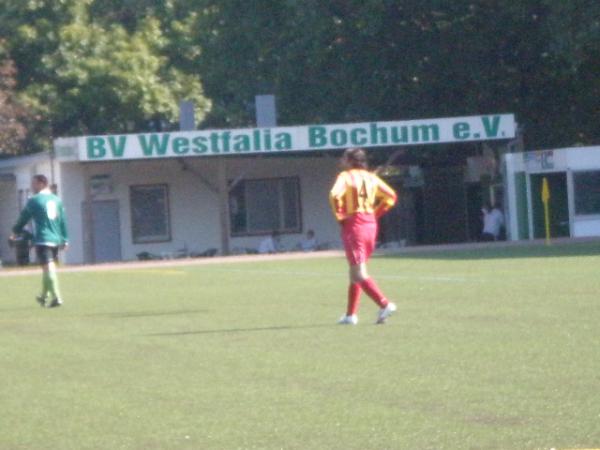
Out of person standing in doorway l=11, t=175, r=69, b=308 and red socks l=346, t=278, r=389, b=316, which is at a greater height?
person standing in doorway l=11, t=175, r=69, b=308

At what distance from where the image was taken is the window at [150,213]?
43.3 m

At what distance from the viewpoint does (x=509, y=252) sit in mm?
32375

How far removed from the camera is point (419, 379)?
10.8 meters

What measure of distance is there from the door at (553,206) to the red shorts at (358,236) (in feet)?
86.7

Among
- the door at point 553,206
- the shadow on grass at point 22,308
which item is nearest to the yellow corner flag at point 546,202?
the door at point 553,206

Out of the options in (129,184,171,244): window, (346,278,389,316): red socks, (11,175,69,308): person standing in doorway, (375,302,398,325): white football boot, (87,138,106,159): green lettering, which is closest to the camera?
(346,278,389,316): red socks

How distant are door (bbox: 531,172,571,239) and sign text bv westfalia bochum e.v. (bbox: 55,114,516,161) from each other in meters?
1.87

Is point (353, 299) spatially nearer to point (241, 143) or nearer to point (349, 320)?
point (349, 320)

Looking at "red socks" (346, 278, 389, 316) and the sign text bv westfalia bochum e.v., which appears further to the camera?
the sign text bv westfalia bochum e.v.

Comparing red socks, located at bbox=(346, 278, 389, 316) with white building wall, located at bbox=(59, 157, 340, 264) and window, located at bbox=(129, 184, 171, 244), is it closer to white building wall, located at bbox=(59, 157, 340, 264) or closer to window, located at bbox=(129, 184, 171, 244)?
white building wall, located at bbox=(59, 157, 340, 264)

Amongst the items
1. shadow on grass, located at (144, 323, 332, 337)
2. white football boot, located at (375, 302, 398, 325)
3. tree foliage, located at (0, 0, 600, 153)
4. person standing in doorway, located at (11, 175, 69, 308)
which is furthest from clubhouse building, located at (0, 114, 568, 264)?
white football boot, located at (375, 302, 398, 325)

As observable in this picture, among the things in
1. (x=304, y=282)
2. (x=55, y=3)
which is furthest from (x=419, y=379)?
(x=55, y=3)

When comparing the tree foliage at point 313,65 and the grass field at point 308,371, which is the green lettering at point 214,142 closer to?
the tree foliage at point 313,65

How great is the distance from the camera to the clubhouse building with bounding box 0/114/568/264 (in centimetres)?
4080
